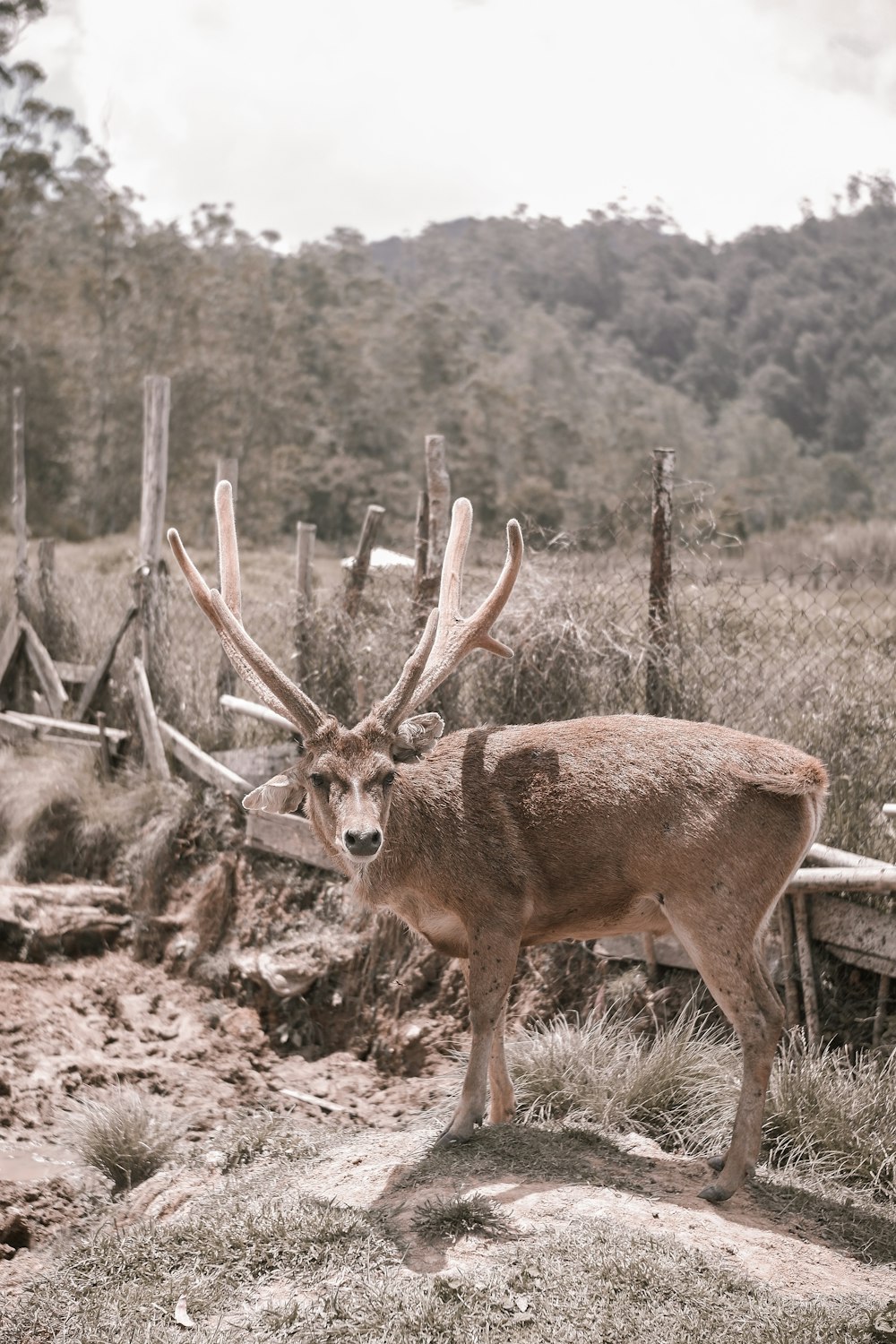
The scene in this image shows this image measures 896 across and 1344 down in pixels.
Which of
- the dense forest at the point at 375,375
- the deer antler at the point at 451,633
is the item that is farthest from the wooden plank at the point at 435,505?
the dense forest at the point at 375,375

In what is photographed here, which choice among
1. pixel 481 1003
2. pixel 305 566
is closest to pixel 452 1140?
pixel 481 1003

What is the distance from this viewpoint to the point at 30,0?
31266mm

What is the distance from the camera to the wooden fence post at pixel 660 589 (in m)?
6.96

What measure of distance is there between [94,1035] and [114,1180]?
1634mm

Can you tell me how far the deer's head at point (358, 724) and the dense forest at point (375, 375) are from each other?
13.3m

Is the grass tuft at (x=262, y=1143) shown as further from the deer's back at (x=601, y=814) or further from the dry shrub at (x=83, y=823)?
the dry shrub at (x=83, y=823)

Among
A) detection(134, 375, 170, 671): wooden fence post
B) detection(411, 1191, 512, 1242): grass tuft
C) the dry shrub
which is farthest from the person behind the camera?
detection(134, 375, 170, 671): wooden fence post

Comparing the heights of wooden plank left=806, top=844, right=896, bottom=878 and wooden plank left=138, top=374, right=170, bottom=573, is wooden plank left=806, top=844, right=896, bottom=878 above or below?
below

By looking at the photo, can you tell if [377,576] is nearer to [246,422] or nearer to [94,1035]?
[94,1035]

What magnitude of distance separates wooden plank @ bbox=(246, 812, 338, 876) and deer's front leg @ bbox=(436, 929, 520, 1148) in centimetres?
297

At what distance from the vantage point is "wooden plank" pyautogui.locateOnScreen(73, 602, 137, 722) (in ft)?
33.2

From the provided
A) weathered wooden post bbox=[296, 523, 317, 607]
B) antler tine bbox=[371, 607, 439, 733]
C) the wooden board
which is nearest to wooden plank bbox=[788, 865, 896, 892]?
the wooden board

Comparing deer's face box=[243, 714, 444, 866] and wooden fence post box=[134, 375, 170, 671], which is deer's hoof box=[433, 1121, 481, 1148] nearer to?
deer's face box=[243, 714, 444, 866]

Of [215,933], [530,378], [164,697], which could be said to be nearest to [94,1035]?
[215,933]
